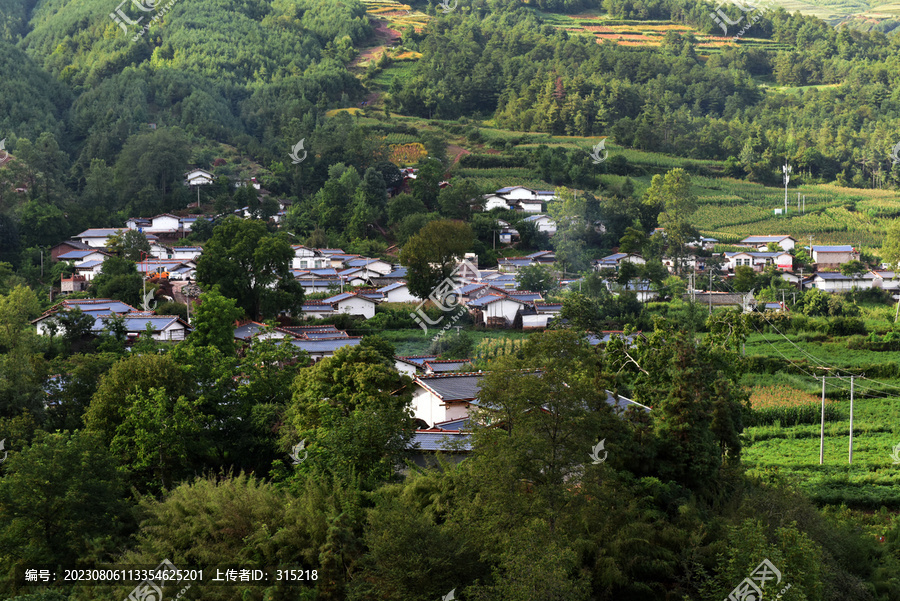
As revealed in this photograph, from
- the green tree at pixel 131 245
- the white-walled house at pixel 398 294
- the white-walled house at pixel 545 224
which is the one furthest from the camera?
the white-walled house at pixel 545 224

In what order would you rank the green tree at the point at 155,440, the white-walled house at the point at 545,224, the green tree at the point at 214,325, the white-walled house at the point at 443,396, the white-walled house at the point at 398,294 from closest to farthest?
the green tree at the point at 155,440 < the white-walled house at the point at 443,396 < the green tree at the point at 214,325 < the white-walled house at the point at 398,294 < the white-walled house at the point at 545,224

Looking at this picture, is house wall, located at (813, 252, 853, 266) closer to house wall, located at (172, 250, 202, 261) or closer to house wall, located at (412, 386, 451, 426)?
house wall, located at (172, 250, 202, 261)

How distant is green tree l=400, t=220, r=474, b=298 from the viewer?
27688mm

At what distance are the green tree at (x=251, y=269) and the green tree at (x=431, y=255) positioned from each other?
13.6 ft

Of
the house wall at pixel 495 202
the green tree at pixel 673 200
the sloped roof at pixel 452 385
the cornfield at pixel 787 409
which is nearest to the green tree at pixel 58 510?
the sloped roof at pixel 452 385

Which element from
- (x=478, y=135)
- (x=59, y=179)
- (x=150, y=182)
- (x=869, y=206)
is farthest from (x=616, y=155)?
(x=59, y=179)

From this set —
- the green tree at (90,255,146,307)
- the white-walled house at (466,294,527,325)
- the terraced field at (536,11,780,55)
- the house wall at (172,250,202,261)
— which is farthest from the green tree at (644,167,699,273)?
the terraced field at (536,11,780,55)

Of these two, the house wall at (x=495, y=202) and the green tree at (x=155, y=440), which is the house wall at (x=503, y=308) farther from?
the green tree at (x=155, y=440)

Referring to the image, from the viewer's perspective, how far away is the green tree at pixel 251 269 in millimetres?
24516

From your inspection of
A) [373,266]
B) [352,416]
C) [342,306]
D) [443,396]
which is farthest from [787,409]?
[373,266]

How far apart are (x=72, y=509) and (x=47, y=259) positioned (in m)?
22.6

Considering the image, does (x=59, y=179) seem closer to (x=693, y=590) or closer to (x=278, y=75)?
(x=278, y=75)

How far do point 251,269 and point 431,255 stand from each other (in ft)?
19.7

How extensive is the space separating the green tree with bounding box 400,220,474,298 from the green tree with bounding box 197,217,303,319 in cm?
415
